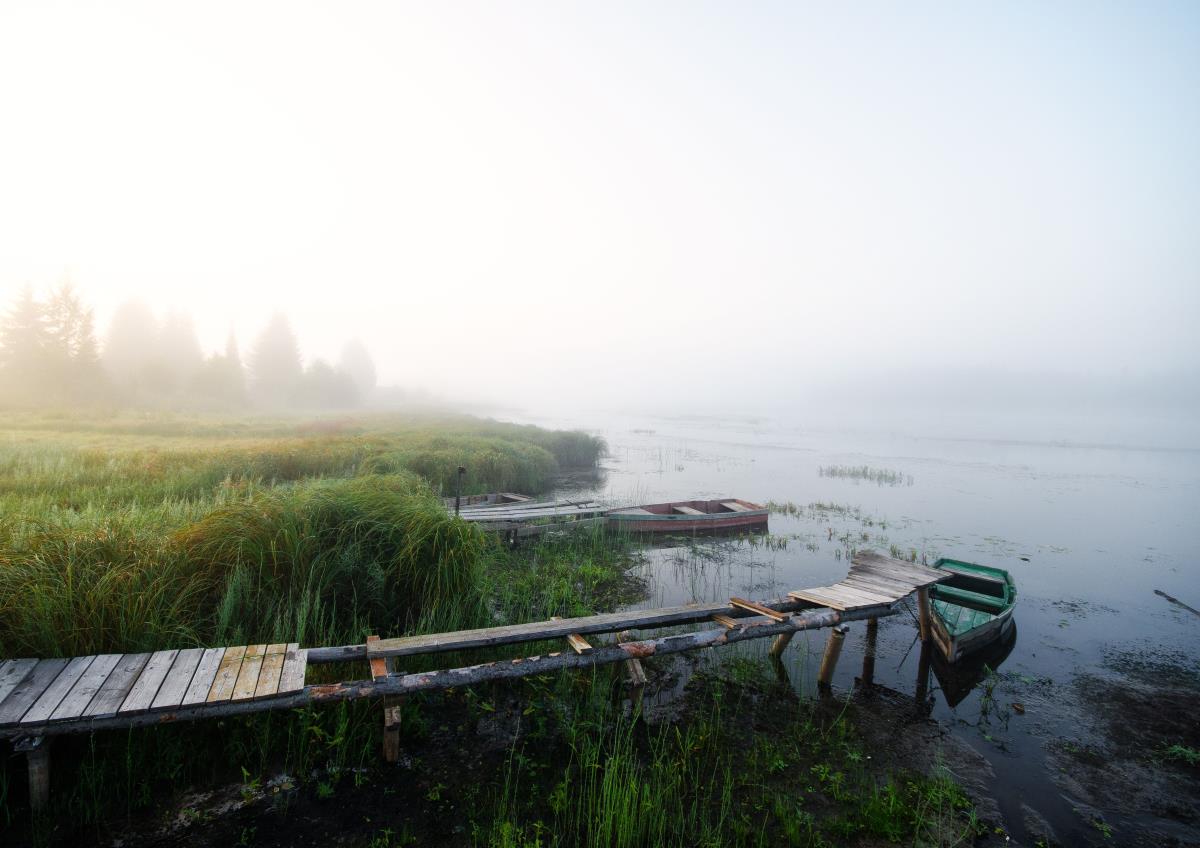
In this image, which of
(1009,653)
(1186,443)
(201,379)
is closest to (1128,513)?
(1009,653)

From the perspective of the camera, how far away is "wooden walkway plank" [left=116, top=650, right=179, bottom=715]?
340 centimetres

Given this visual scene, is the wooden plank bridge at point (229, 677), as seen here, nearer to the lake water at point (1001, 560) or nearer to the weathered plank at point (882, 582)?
the weathered plank at point (882, 582)

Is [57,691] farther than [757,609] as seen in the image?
No

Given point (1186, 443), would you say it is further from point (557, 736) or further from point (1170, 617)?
point (557, 736)

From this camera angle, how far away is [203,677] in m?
3.82

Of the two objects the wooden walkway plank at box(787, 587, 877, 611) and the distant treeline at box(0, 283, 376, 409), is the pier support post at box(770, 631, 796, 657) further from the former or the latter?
the distant treeline at box(0, 283, 376, 409)

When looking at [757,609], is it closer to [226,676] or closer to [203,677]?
[226,676]

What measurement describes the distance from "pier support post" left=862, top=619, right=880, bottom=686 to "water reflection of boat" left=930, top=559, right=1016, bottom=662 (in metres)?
1.03

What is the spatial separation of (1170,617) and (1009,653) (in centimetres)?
615

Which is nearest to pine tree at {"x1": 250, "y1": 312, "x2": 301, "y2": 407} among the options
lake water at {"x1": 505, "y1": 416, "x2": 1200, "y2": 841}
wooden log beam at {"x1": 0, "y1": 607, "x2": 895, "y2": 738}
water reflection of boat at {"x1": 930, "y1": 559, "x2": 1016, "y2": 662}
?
lake water at {"x1": 505, "y1": 416, "x2": 1200, "y2": 841}

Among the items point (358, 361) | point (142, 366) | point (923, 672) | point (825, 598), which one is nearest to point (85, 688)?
point (825, 598)

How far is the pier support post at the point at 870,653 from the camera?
770 cm

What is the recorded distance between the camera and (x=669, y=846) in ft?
13.0

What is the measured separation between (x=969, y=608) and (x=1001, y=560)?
759cm
